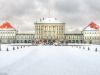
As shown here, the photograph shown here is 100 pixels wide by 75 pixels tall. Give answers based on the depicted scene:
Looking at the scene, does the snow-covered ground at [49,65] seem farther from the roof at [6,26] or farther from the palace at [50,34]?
the roof at [6,26]

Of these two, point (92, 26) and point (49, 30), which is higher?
point (92, 26)

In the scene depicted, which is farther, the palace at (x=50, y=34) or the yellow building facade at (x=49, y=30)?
the palace at (x=50, y=34)

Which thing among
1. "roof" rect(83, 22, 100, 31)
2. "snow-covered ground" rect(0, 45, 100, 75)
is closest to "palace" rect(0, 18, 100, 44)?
"roof" rect(83, 22, 100, 31)

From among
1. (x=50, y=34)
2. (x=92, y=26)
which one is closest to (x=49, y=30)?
(x=50, y=34)

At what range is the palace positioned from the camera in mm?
140125

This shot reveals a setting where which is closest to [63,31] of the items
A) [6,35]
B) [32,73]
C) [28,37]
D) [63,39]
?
[63,39]

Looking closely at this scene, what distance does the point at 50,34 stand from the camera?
141 metres

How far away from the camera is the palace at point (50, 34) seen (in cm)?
14012

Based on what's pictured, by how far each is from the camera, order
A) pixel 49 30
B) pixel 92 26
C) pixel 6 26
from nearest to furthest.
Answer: pixel 49 30 → pixel 6 26 → pixel 92 26

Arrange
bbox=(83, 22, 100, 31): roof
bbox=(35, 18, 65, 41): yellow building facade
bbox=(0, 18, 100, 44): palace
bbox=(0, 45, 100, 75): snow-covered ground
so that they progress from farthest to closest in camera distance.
A: bbox=(83, 22, 100, 31): roof, bbox=(0, 18, 100, 44): palace, bbox=(35, 18, 65, 41): yellow building facade, bbox=(0, 45, 100, 75): snow-covered ground

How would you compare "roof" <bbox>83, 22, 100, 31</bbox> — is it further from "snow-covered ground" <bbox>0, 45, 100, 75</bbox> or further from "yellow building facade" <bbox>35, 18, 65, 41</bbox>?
"snow-covered ground" <bbox>0, 45, 100, 75</bbox>

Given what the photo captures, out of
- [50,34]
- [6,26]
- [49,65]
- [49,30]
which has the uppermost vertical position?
[6,26]

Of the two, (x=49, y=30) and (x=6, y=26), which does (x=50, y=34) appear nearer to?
(x=49, y=30)

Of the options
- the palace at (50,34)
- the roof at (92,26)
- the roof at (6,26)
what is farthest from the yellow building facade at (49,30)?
the roof at (6,26)
